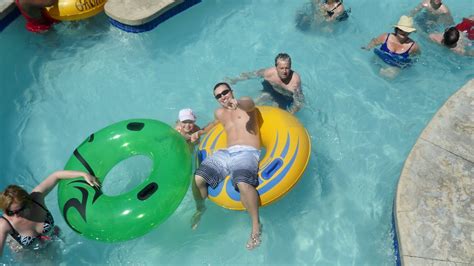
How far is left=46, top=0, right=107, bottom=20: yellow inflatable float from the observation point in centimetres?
690

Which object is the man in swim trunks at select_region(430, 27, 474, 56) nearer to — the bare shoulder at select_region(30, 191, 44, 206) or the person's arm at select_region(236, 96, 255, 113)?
the person's arm at select_region(236, 96, 255, 113)

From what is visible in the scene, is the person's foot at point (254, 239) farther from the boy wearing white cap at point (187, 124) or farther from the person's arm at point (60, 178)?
the person's arm at point (60, 178)

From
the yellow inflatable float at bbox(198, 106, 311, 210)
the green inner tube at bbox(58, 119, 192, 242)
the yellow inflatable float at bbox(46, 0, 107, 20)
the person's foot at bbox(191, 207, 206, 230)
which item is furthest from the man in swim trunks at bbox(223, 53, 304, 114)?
the yellow inflatable float at bbox(46, 0, 107, 20)

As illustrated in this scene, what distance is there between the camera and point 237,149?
4.95 meters

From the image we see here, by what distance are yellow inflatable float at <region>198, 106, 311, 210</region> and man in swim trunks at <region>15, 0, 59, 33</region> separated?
381 centimetres

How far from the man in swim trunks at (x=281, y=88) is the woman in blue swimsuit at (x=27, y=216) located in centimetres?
272

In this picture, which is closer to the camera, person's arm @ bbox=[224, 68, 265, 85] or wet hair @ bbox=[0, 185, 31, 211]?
wet hair @ bbox=[0, 185, 31, 211]

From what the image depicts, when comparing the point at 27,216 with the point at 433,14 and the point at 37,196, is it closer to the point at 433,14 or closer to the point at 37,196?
the point at 37,196

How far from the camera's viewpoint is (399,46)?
6.42m

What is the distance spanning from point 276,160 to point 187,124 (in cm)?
130

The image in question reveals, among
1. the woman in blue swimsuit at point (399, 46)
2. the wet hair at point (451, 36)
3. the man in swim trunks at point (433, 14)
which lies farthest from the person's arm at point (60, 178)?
the man in swim trunks at point (433, 14)

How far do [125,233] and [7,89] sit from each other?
385 cm

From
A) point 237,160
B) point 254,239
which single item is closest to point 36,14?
point 237,160

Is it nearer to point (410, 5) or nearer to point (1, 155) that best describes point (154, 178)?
point (1, 155)
